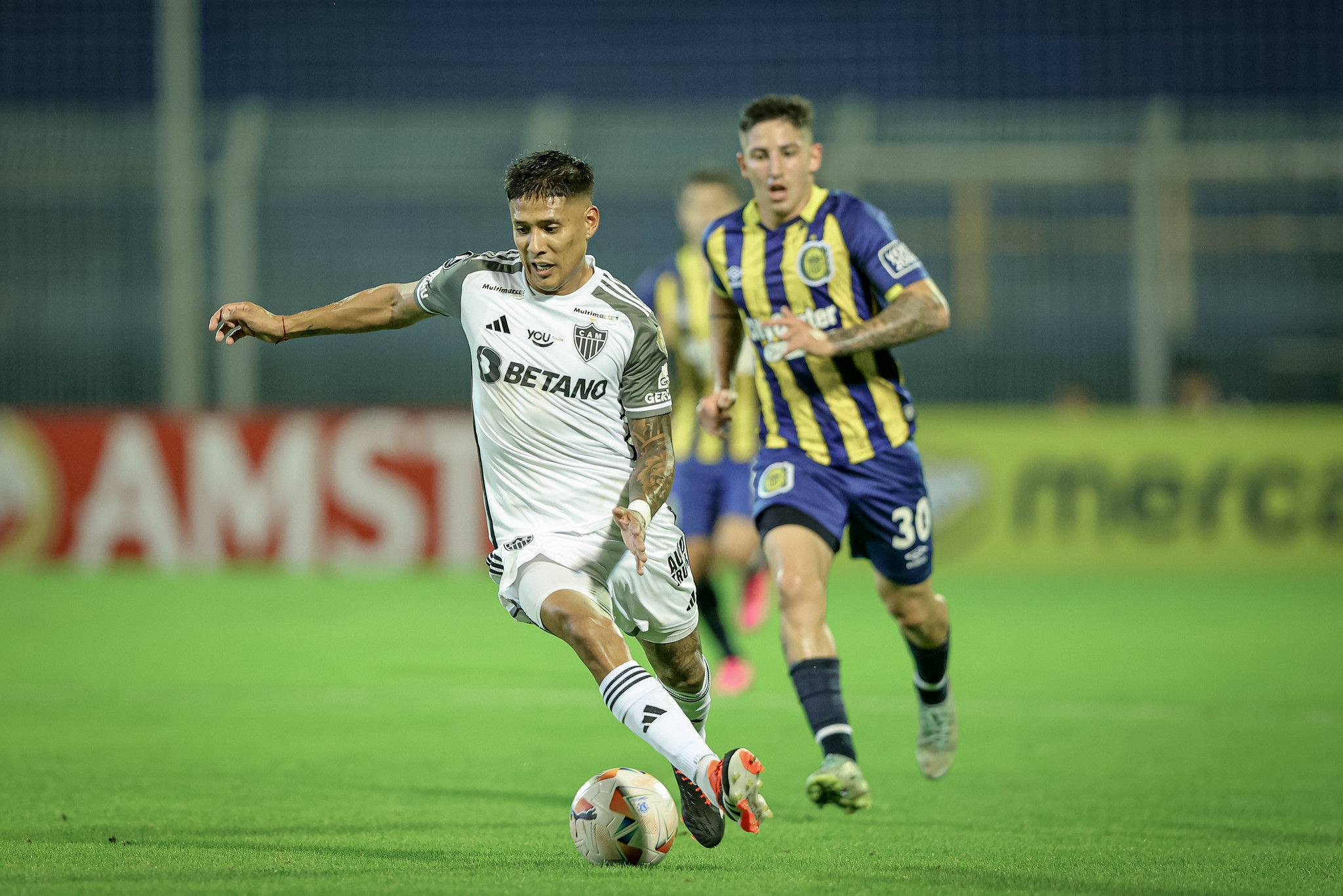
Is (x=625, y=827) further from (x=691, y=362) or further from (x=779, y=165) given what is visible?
(x=691, y=362)

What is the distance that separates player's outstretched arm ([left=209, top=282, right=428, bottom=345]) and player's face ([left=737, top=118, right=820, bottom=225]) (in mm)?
1344

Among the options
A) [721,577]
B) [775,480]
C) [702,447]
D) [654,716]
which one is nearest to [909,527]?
[775,480]

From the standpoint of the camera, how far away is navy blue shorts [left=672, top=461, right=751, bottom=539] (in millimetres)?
8617

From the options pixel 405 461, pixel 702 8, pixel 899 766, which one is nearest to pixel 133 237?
pixel 405 461

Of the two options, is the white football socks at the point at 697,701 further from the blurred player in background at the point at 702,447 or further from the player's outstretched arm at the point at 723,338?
the blurred player in background at the point at 702,447

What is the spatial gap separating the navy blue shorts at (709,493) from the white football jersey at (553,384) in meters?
3.70

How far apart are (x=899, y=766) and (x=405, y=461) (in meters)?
8.12

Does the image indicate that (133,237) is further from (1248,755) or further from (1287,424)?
(1248,755)

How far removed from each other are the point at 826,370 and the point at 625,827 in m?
1.88

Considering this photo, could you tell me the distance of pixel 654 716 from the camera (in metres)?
4.37

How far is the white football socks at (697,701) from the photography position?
509 cm

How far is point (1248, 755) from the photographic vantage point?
6.43 meters

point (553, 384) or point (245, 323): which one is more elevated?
point (245, 323)

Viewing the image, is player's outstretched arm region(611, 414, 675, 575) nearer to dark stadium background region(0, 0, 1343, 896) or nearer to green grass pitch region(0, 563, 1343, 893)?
green grass pitch region(0, 563, 1343, 893)
